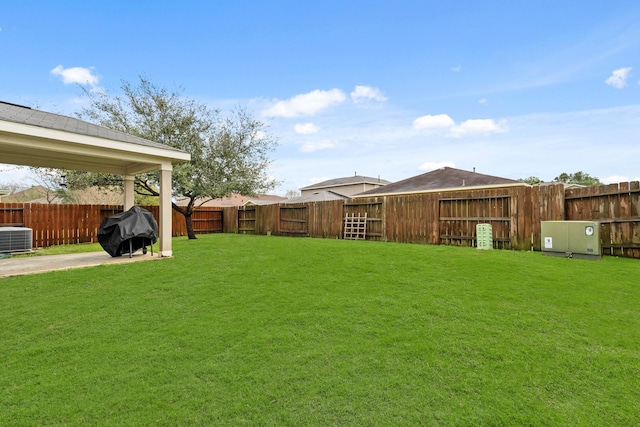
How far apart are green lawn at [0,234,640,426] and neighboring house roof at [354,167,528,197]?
882 cm

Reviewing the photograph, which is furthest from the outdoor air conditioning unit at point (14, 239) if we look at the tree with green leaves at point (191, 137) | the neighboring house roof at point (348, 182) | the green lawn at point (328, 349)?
the neighboring house roof at point (348, 182)

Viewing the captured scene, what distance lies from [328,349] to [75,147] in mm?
7383

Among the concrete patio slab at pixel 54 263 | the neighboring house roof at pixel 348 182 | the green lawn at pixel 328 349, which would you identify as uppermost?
the neighboring house roof at pixel 348 182

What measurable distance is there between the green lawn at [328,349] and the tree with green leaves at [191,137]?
8.04m

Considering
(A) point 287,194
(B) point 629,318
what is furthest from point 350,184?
(A) point 287,194

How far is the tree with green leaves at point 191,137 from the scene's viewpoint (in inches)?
492

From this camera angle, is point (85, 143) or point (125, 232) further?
point (125, 232)

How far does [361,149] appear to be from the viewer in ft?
67.7

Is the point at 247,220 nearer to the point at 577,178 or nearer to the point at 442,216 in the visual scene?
the point at 442,216

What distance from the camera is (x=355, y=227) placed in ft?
40.8

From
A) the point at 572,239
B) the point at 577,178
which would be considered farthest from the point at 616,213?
the point at 577,178

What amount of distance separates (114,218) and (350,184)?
2091cm

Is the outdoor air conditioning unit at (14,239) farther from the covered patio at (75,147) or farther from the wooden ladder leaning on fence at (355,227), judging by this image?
the wooden ladder leaning on fence at (355,227)

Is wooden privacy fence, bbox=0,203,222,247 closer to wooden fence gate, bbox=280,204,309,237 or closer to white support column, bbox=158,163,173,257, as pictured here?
white support column, bbox=158,163,173,257
